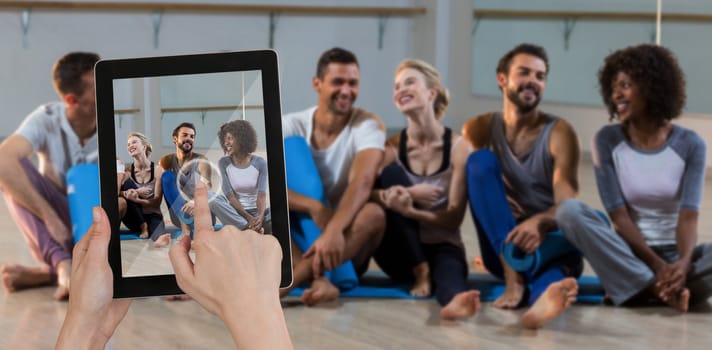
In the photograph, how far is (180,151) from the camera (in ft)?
3.57

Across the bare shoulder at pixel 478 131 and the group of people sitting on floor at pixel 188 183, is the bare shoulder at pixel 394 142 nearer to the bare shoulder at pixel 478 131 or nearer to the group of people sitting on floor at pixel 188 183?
the bare shoulder at pixel 478 131

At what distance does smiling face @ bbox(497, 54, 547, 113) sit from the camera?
3090 mm

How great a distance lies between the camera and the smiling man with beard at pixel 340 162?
10.0ft

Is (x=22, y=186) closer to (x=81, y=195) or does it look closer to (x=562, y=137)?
(x=81, y=195)

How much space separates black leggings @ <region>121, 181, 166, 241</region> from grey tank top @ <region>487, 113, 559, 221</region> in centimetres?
214

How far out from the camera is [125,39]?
594 centimetres

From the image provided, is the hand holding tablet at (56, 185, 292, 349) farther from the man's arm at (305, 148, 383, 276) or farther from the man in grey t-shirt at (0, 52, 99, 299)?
the man in grey t-shirt at (0, 52, 99, 299)

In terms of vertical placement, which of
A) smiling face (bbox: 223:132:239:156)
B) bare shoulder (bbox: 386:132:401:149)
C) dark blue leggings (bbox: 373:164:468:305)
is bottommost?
dark blue leggings (bbox: 373:164:468:305)

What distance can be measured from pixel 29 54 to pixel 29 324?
10.1ft

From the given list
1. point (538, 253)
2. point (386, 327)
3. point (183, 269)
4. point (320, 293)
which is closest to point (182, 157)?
point (183, 269)

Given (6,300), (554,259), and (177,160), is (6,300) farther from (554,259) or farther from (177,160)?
(177,160)

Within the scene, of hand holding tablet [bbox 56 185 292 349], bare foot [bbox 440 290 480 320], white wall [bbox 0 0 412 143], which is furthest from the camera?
white wall [bbox 0 0 412 143]

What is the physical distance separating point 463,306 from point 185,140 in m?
1.76

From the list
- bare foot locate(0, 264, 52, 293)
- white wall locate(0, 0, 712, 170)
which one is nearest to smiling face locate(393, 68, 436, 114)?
bare foot locate(0, 264, 52, 293)
